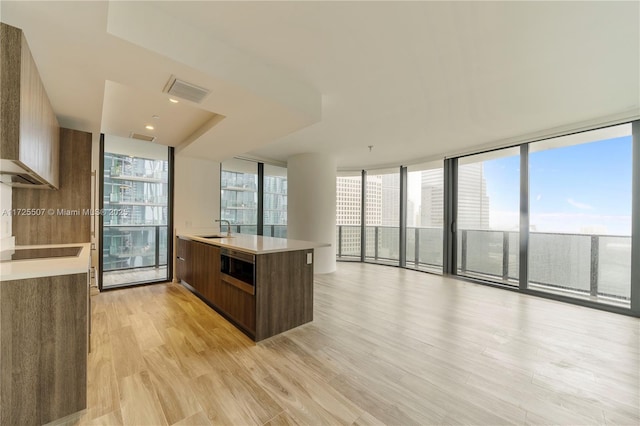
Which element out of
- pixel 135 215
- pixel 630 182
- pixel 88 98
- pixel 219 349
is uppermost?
pixel 88 98

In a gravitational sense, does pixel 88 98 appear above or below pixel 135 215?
above

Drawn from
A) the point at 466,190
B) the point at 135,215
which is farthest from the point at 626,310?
the point at 135,215

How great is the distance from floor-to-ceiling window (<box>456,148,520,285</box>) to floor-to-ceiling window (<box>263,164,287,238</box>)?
13.5 ft

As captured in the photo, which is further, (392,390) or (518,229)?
(518,229)

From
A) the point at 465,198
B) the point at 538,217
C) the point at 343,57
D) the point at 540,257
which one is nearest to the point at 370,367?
the point at 343,57

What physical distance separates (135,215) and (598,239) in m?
7.41

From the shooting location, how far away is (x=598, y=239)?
11.9ft

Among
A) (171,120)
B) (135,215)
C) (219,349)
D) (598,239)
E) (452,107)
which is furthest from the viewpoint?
(135,215)

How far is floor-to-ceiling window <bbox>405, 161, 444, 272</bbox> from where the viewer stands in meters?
5.64

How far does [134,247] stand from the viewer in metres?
4.41

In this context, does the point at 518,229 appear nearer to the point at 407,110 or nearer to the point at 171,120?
the point at 407,110

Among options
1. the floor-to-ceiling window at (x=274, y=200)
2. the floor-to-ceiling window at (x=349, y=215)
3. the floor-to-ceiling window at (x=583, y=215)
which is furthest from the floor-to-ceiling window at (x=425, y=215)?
the floor-to-ceiling window at (x=274, y=200)

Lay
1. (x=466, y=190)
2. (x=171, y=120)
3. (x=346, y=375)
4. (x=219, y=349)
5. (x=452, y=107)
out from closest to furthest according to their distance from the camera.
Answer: (x=346, y=375) < (x=219, y=349) < (x=452, y=107) < (x=171, y=120) < (x=466, y=190)

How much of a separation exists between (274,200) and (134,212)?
2.89 meters
